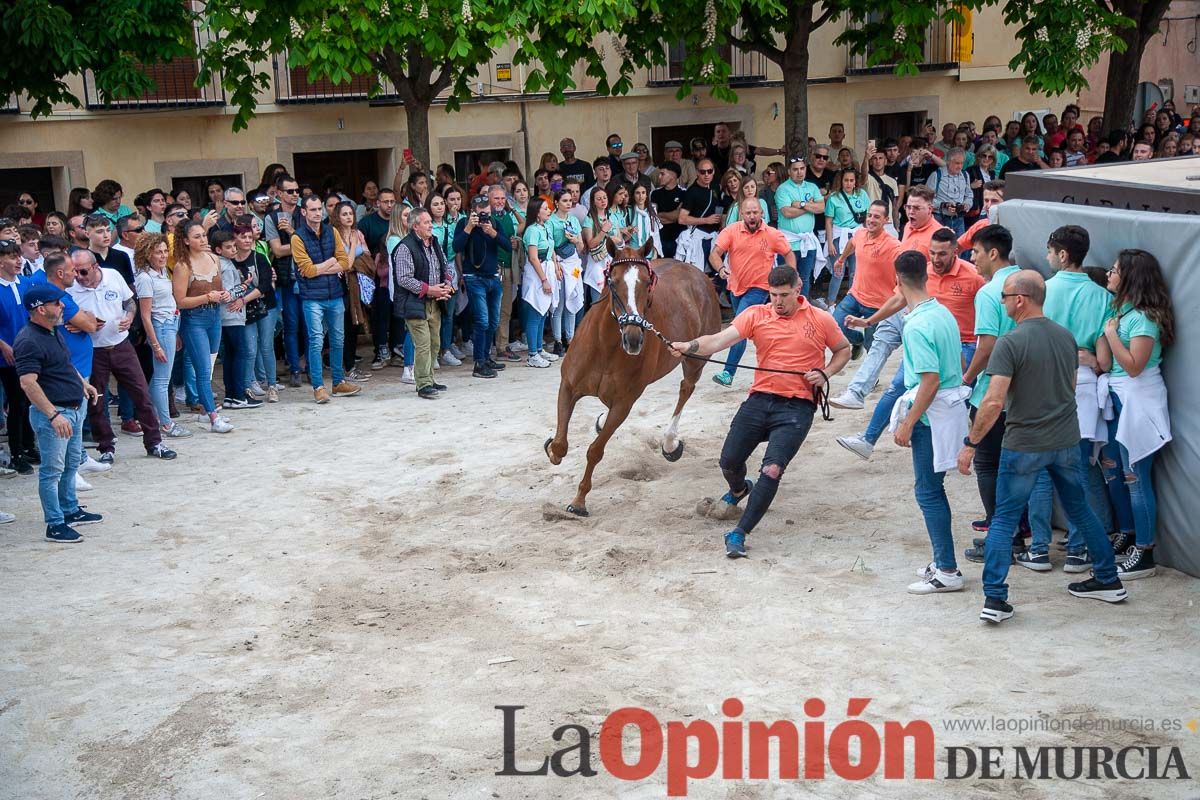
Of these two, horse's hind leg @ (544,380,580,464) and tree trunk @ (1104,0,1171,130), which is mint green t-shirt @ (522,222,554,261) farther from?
tree trunk @ (1104,0,1171,130)

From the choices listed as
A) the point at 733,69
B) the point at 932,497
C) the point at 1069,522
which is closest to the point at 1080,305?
the point at 1069,522

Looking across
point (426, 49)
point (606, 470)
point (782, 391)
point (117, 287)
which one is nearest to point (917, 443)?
point (782, 391)

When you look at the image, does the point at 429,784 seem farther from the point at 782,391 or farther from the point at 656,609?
the point at 782,391

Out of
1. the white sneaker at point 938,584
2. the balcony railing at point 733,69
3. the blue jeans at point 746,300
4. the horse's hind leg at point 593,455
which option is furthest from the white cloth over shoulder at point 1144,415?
the balcony railing at point 733,69

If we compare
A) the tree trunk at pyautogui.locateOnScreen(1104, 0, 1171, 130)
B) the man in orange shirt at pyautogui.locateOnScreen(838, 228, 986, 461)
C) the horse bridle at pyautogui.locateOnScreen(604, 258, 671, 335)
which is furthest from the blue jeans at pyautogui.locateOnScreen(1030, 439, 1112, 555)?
the tree trunk at pyautogui.locateOnScreen(1104, 0, 1171, 130)

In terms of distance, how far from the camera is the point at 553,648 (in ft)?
23.3

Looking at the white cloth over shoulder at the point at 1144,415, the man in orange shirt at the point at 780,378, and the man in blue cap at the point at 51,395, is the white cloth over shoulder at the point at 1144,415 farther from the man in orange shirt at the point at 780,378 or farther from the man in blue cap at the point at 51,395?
the man in blue cap at the point at 51,395

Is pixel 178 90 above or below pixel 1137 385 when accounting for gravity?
above

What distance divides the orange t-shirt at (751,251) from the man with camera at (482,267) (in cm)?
273

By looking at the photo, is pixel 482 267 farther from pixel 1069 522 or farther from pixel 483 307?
pixel 1069 522

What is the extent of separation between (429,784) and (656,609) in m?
2.30

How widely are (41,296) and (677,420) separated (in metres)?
4.74

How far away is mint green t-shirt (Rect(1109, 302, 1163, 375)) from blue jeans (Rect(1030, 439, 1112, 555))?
63cm

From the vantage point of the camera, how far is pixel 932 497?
7594 mm
